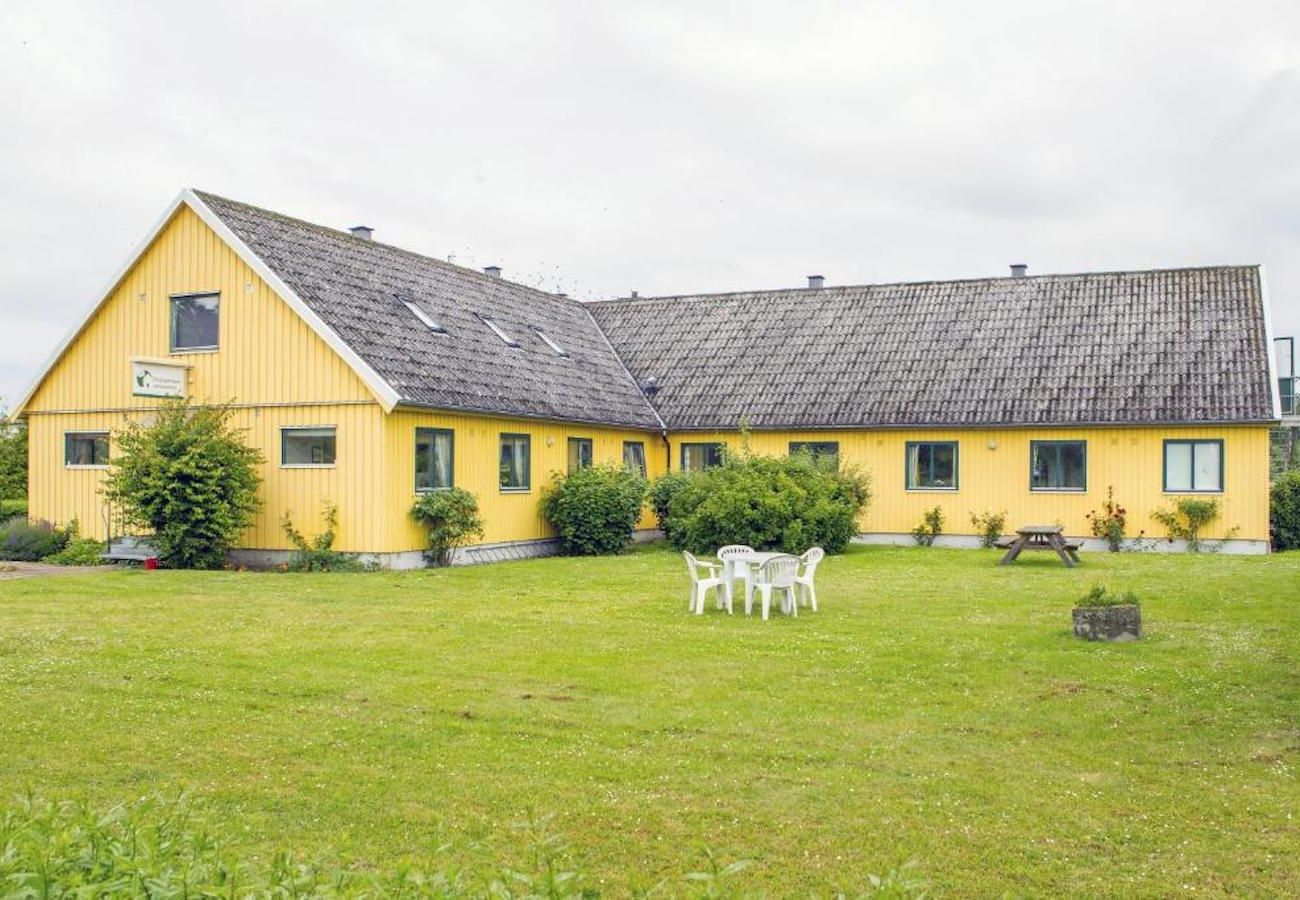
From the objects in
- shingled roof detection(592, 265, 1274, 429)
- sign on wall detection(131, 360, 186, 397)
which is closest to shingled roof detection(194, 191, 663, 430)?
shingled roof detection(592, 265, 1274, 429)

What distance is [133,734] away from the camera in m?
9.23

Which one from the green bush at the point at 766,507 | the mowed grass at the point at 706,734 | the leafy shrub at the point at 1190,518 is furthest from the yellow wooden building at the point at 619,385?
the mowed grass at the point at 706,734

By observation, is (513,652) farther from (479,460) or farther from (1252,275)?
(1252,275)

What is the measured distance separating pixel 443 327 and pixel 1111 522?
14745mm

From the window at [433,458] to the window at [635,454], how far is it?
6.83 m

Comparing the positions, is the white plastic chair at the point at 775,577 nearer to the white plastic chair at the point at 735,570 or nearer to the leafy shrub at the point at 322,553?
the white plastic chair at the point at 735,570

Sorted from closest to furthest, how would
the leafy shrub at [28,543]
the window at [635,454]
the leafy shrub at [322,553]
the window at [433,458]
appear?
the leafy shrub at [322,553]
the window at [433,458]
the leafy shrub at [28,543]
the window at [635,454]

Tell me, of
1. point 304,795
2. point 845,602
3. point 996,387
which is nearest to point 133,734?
point 304,795

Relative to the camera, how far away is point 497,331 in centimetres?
2861

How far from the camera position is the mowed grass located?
688cm

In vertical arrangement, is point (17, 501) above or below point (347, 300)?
below

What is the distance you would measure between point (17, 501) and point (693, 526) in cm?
1820

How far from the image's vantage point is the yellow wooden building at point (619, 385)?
75.8 ft

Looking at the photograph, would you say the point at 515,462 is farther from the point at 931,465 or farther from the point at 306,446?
the point at 931,465
